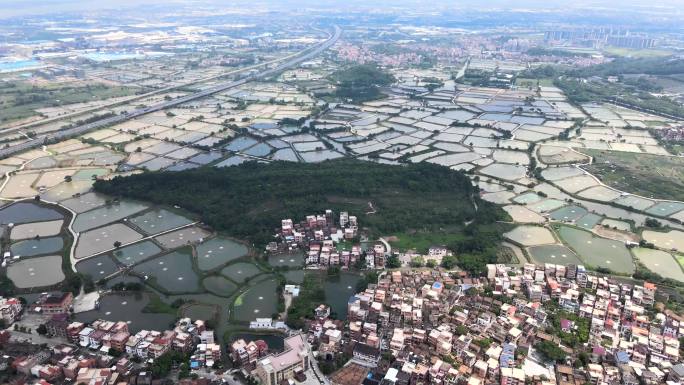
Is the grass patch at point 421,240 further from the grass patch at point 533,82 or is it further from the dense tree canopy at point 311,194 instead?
the grass patch at point 533,82

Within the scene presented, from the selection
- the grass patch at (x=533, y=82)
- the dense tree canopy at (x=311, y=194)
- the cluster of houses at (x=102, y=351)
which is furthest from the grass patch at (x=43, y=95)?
the grass patch at (x=533, y=82)

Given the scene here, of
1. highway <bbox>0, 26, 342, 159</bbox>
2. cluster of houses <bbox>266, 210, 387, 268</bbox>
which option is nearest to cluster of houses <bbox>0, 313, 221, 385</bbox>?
cluster of houses <bbox>266, 210, 387, 268</bbox>

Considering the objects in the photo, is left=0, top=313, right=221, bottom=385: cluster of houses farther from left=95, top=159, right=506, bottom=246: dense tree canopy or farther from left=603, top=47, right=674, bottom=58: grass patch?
left=603, top=47, right=674, bottom=58: grass patch

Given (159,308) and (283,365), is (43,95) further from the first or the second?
(283,365)

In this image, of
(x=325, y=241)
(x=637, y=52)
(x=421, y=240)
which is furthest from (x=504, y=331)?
(x=637, y=52)

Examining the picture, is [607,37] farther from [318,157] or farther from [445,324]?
[445,324]

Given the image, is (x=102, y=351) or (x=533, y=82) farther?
(x=533, y=82)

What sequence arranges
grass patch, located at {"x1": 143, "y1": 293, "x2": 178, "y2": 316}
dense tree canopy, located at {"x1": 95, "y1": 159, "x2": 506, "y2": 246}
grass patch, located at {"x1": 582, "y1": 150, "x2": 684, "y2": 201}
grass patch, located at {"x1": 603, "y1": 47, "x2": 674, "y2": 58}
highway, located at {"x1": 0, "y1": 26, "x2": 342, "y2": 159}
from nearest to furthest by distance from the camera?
grass patch, located at {"x1": 143, "y1": 293, "x2": 178, "y2": 316} < dense tree canopy, located at {"x1": 95, "y1": 159, "x2": 506, "y2": 246} < grass patch, located at {"x1": 582, "y1": 150, "x2": 684, "y2": 201} < highway, located at {"x1": 0, "y1": 26, "x2": 342, "y2": 159} < grass patch, located at {"x1": 603, "y1": 47, "x2": 674, "y2": 58}
